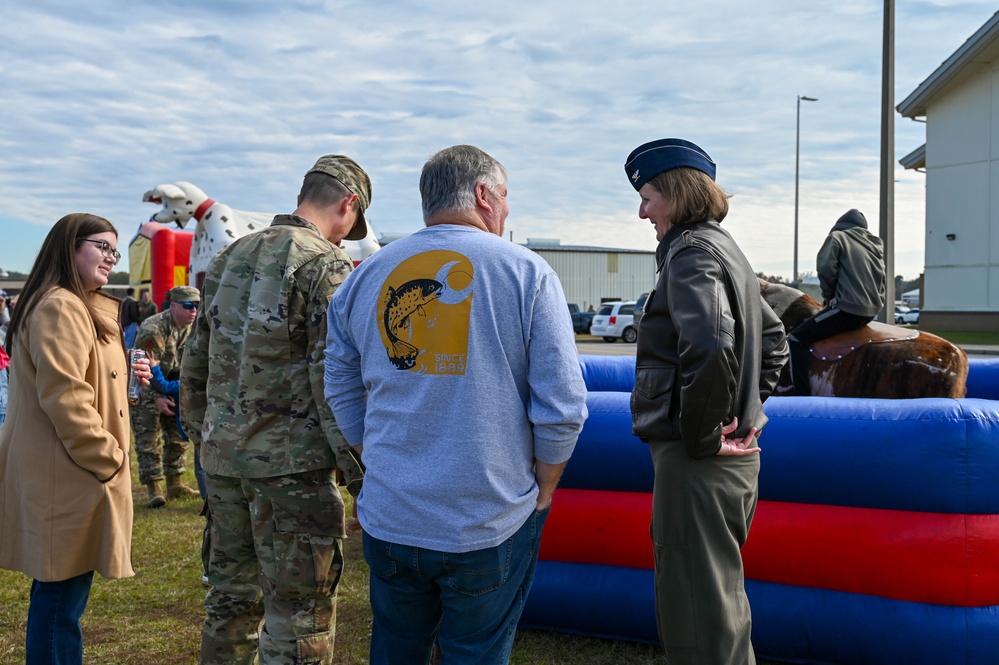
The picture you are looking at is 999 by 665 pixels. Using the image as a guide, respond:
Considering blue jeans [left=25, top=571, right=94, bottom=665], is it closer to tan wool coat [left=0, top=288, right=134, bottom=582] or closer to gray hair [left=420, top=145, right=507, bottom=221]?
tan wool coat [left=0, top=288, right=134, bottom=582]

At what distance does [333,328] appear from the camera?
2.55m

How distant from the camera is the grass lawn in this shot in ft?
13.3

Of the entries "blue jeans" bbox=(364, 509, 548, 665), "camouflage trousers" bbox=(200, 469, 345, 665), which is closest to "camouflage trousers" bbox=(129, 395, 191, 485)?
"camouflage trousers" bbox=(200, 469, 345, 665)

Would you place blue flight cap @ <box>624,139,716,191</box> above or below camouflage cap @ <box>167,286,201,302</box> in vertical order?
above

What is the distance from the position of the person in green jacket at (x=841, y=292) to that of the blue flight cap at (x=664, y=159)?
8.42 feet

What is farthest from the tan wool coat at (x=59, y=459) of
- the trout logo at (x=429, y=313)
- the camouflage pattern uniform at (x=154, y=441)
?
the camouflage pattern uniform at (x=154, y=441)

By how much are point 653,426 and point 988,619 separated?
172cm

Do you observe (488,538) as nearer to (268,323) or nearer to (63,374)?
(268,323)

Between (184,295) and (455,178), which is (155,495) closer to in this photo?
(184,295)

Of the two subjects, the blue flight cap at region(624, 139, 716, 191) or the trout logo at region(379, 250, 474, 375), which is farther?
the blue flight cap at region(624, 139, 716, 191)

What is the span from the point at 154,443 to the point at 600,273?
46526 millimetres

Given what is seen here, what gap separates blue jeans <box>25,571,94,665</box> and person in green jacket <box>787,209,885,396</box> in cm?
393

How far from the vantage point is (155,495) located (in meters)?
7.42

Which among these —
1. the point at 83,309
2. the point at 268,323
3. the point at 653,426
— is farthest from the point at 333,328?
the point at 83,309
